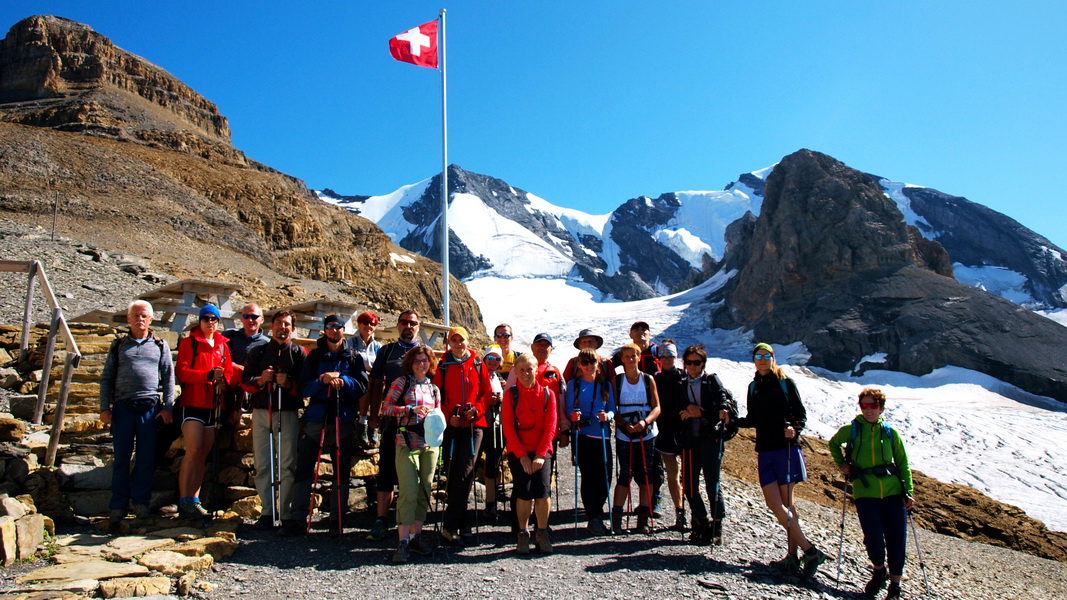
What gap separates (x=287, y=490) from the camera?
5.52 meters

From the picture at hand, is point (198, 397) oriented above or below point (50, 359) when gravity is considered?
below

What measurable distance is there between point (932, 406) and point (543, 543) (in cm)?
4552

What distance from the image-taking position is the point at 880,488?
5102mm

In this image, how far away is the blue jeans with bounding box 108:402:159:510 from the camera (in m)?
5.26

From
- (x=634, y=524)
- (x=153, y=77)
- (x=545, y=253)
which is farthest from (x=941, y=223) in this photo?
(x=634, y=524)

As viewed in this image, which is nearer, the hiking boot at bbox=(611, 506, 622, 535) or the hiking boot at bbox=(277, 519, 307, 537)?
the hiking boot at bbox=(277, 519, 307, 537)

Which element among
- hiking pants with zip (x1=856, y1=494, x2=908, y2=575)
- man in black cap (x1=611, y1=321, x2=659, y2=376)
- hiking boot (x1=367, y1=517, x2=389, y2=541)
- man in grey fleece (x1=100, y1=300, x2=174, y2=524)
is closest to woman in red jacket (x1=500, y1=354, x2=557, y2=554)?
hiking boot (x1=367, y1=517, x2=389, y2=541)

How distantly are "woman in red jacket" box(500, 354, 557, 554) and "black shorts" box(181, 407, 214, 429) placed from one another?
8.79 ft

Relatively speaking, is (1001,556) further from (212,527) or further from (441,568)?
(212,527)

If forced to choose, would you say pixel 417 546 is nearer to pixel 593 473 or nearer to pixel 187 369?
pixel 593 473

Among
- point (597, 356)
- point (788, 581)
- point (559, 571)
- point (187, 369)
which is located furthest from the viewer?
point (597, 356)

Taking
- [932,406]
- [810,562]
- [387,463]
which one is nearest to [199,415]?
[387,463]

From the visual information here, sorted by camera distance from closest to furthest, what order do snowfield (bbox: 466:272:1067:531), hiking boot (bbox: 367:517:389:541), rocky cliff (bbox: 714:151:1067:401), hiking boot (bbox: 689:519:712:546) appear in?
hiking boot (bbox: 367:517:389:541), hiking boot (bbox: 689:519:712:546), snowfield (bbox: 466:272:1067:531), rocky cliff (bbox: 714:151:1067:401)

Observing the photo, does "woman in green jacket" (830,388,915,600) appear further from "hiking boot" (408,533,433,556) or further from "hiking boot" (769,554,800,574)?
"hiking boot" (408,533,433,556)
